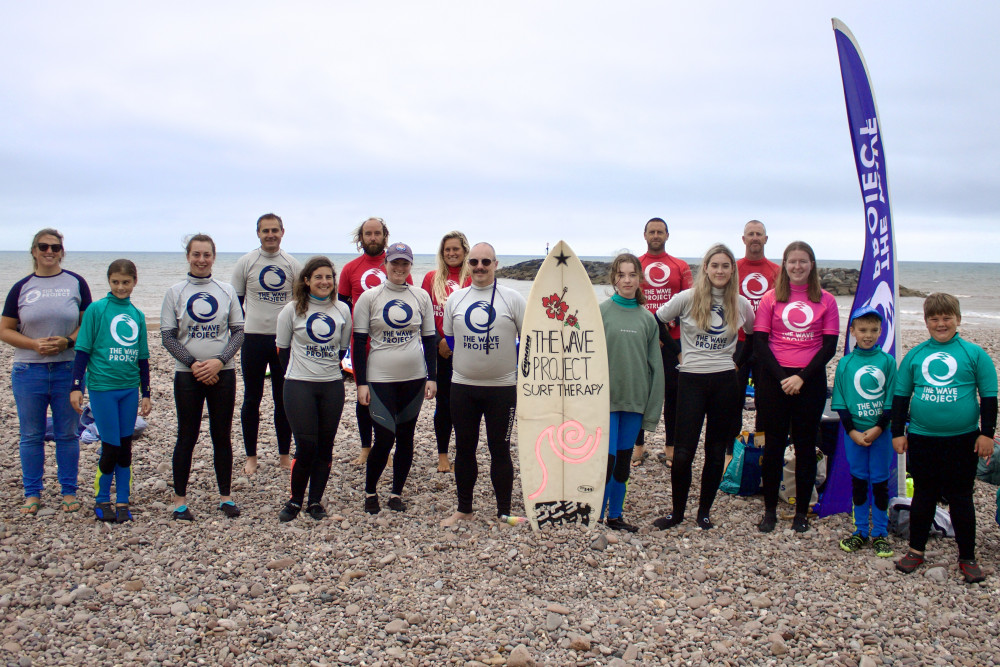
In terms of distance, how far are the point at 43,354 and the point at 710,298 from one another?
4174 millimetres

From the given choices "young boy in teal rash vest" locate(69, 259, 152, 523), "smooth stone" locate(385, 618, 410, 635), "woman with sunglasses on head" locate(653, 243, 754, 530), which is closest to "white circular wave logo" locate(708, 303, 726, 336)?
"woman with sunglasses on head" locate(653, 243, 754, 530)

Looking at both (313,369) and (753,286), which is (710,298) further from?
(313,369)

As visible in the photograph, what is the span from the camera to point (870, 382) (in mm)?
3865

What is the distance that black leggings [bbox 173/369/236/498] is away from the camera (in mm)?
4109

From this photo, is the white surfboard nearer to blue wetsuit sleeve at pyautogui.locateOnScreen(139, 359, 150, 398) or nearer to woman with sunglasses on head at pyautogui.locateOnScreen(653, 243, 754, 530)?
woman with sunglasses on head at pyautogui.locateOnScreen(653, 243, 754, 530)

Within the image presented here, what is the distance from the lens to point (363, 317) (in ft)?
13.8

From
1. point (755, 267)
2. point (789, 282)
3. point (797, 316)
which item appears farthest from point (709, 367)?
point (755, 267)

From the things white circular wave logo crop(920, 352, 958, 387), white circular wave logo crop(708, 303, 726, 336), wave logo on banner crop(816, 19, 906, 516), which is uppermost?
wave logo on banner crop(816, 19, 906, 516)

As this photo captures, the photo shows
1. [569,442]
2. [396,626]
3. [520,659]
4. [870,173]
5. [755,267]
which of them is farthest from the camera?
[755,267]

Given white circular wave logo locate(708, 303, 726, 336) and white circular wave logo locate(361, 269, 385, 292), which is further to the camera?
white circular wave logo locate(361, 269, 385, 292)

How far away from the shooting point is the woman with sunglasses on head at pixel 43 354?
4.16m

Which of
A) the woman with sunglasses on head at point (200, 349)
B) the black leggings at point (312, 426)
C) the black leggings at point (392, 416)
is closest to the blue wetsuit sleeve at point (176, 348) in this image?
the woman with sunglasses on head at point (200, 349)

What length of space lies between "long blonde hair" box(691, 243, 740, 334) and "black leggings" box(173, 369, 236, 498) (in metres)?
2.94

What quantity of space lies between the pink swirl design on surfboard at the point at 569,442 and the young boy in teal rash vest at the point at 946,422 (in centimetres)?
173
